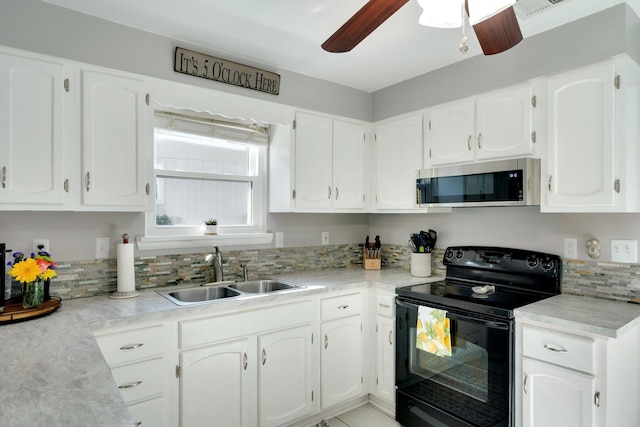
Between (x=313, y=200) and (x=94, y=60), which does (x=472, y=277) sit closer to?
(x=313, y=200)

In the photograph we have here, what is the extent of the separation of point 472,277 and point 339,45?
6.00 ft

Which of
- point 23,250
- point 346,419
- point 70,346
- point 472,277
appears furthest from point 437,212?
point 23,250

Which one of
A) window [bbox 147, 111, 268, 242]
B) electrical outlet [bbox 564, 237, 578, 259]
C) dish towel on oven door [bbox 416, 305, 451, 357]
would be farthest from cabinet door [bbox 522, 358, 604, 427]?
window [bbox 147, 111, 268, 242]

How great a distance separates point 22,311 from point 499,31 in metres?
2.30

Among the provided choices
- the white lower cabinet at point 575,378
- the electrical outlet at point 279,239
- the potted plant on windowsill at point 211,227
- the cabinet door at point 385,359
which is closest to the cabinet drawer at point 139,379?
the potted plant on windowsill at point 211,227

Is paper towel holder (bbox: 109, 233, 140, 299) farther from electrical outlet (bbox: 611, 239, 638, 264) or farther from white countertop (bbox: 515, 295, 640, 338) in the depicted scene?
electrical outlet (bbox: 611, 239, 638, 264)

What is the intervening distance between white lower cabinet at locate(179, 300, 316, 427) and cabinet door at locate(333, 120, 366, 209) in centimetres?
99

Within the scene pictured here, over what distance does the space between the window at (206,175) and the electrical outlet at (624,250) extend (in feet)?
7.29

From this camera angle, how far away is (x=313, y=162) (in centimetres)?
284

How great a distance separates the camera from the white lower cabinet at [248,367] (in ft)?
6.36

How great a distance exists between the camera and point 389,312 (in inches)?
100

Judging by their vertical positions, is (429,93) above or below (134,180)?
above

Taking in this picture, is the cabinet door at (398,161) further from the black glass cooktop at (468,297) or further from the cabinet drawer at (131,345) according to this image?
the cabinet drawer at (131,345)

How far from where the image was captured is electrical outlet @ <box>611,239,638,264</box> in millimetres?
2002
